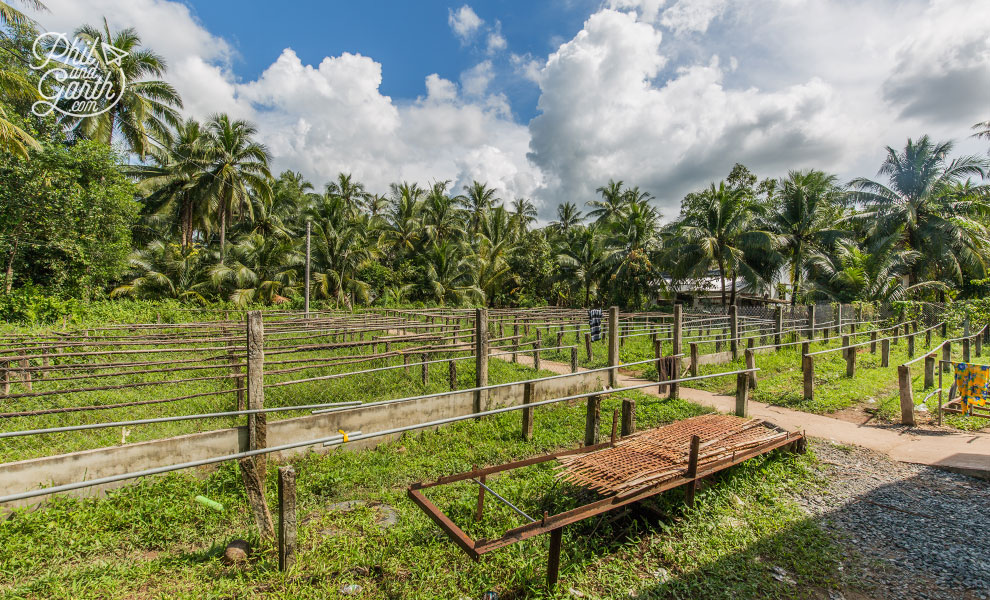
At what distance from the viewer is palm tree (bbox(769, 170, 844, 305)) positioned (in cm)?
2067

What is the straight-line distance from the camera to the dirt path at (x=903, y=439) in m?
5.35

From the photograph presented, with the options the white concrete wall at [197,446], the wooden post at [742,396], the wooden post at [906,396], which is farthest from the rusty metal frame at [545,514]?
the wooden post at [906,396]

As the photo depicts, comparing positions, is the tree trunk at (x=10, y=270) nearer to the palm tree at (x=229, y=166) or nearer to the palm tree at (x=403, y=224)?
the palm tree at (x=229, y=166)

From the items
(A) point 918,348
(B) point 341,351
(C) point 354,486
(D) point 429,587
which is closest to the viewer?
(D) point 429,587

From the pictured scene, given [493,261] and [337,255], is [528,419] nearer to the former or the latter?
[337,255]

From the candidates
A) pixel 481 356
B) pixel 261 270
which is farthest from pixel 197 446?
pixel 261 270

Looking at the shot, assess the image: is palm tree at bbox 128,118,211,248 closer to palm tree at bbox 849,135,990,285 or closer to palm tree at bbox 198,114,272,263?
palm tree at bbox 198,114,272,263

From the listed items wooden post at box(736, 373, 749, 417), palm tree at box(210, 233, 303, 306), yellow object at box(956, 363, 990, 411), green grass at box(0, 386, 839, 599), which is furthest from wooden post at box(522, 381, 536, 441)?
palm tree at box(210, 233, 303, 306)

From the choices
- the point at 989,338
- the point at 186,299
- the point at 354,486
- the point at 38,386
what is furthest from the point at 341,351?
the point at 989,338

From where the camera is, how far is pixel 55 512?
→ 12.9 feet

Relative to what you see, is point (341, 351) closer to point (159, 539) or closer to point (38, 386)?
point (38, 386)

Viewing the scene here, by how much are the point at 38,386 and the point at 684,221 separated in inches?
914

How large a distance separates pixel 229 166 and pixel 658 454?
23657 mm

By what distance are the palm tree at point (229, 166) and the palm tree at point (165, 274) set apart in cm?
141
